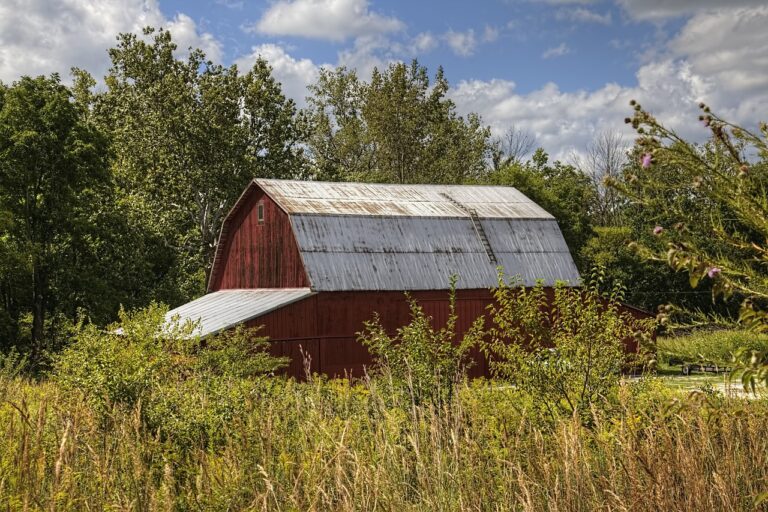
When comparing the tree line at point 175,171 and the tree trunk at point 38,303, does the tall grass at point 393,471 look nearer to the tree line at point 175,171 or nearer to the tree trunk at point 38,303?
the tree line at point 175,171

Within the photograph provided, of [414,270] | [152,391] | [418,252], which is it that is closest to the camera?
[152,391]

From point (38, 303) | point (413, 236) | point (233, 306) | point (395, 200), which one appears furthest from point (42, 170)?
point (413, 236)

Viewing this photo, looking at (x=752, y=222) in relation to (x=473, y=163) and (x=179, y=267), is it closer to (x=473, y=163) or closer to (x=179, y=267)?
(x=179, y=267)

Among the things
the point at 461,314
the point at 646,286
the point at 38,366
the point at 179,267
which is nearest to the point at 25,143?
the point at 38,366

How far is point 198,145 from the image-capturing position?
132ft

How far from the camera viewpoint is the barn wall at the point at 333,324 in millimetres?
24734

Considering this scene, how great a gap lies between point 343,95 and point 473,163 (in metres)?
10.5

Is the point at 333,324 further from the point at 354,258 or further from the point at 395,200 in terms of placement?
the point at 395,200

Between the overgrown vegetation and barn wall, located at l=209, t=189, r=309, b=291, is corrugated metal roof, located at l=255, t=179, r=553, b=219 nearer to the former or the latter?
barn wall, located at l=209, t=189, r=309, b=291

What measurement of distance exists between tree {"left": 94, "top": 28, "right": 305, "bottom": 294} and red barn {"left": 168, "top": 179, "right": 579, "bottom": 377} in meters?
9.18

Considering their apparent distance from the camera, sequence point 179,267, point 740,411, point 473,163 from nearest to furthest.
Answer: point 740,411 < point 179,267 < point 473,163

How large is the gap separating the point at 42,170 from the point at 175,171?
422 inches

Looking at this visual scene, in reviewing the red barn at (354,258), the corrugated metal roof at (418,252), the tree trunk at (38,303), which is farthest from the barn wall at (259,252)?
the tree trunk at (38,303)

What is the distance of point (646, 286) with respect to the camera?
38406 millimetres
